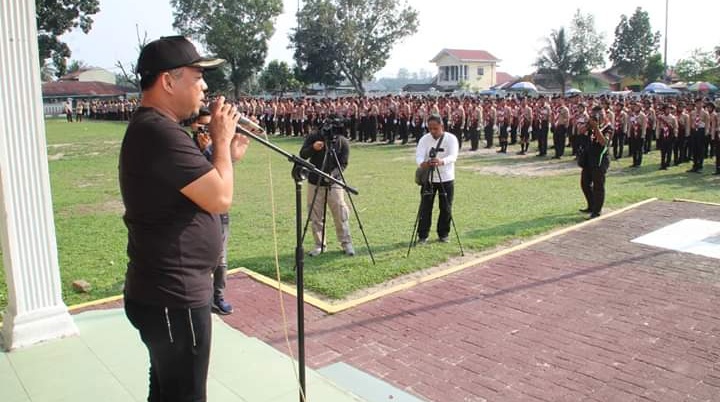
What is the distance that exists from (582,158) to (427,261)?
4108 millimetres

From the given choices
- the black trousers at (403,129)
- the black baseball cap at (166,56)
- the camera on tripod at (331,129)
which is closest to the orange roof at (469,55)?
the black trousers at (403,129)

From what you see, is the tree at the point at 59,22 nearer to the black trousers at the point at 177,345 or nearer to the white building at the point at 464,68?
the white building at the point at 464,68

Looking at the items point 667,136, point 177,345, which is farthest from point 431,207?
point 667,136

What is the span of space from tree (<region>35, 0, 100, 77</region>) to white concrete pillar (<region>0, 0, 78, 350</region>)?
157 ft

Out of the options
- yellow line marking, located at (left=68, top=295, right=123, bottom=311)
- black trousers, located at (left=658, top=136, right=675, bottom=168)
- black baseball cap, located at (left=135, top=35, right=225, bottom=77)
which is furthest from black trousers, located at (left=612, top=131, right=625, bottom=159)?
black baseball cap, located at (left=135, top=35, right=225, bottom=77)

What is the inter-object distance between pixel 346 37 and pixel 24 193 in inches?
2117

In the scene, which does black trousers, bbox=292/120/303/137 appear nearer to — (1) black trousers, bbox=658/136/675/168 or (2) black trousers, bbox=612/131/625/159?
(2) black trousers, bbox=612/131/625/159

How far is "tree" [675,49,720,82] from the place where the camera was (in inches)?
1902

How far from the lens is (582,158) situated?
31.0 feet

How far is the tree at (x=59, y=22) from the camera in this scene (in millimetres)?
45844

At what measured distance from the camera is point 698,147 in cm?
1486

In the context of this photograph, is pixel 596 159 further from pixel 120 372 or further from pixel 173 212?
pixel 173 212

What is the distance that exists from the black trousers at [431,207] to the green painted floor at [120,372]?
3.65m

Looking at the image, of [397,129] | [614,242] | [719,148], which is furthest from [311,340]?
[397,129]
